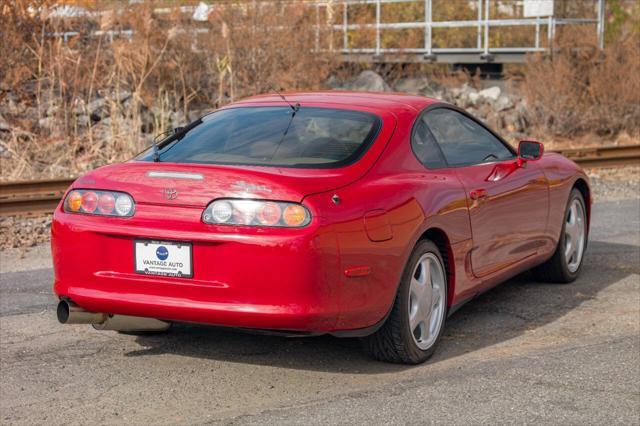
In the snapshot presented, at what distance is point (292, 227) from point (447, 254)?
1.31 metres

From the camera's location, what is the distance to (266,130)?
596cm

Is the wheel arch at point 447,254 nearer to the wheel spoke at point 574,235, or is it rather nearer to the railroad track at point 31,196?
the wheel spoke at point 574,235

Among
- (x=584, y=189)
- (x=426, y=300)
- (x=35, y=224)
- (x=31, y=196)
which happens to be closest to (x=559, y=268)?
(x=584, y=189)

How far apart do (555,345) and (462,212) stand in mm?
897

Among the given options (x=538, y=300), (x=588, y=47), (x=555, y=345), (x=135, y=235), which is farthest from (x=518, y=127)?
(x=135, y=235)

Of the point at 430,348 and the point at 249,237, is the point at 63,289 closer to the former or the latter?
the point at 249,237

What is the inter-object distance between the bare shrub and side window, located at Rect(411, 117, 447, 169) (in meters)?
13.7

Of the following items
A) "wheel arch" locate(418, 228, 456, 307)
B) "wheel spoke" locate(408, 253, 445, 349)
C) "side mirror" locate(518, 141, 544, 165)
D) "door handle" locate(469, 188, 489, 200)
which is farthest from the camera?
"side mirror" locate(518, 141, 544, 165)

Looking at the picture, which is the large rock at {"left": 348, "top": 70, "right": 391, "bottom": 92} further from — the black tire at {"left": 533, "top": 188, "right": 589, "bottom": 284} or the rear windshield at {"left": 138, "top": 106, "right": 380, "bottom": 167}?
the rear windshield at {"left": 138, "top": 106, "right": 380, "bottom": 167}

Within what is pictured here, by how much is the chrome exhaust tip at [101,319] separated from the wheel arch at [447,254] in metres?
1.52

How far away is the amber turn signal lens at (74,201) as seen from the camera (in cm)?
555

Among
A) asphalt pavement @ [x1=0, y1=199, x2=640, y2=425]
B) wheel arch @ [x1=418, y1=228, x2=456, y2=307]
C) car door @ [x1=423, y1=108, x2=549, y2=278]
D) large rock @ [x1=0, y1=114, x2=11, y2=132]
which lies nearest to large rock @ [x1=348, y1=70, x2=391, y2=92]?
large rock @ [x1=0, y1=114, x2=11, y2=132]

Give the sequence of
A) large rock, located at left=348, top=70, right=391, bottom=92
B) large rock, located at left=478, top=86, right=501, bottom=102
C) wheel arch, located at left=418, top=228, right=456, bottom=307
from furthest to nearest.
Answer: large rock, located at left=478, top=86, right=501, bottom=102 < large rock, located at left=348, top=70, right=391, bottom=92 < wheel arch, located at left=418, top=228, right=456, bottom=307

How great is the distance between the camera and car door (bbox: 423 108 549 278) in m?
6.44
